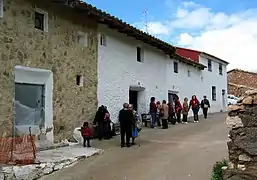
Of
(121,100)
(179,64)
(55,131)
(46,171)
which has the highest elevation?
(179,64)

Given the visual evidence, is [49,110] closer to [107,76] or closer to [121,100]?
[107,76]

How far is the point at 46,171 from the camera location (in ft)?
33.0

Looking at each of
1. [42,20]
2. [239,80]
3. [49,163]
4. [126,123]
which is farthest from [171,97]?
[239,80]

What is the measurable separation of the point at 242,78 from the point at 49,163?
36.3 m

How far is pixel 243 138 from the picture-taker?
7.36 meters

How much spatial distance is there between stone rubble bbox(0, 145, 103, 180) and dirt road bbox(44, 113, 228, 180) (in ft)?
0.82

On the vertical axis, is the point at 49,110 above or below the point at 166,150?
above

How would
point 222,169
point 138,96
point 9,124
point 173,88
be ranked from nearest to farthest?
point 222,169, point 9,124, point 138,96, point 173,88

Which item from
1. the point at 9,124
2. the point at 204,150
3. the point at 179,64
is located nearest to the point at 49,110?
the point at 9,124

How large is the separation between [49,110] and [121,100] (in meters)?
5.57

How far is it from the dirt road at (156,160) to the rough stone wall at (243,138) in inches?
61.2

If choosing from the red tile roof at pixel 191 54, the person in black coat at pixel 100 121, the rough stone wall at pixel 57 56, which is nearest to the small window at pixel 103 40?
the rough stone wall at pixel 57 56

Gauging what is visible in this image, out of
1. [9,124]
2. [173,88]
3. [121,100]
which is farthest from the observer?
[173,88]

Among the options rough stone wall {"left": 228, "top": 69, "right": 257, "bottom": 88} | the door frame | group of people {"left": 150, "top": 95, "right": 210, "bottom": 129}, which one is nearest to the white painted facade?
group of people {"left": 150, "top": 95, "right": 210, "bottom": 129}
